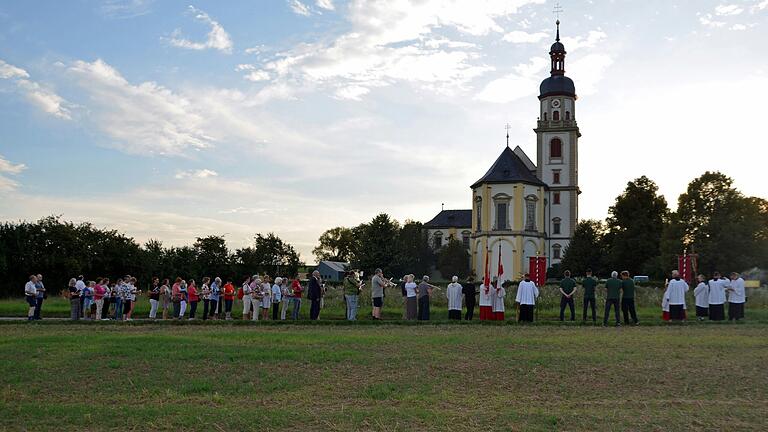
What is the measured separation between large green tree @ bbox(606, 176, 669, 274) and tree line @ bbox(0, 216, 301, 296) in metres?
34.8

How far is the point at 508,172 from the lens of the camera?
266ft

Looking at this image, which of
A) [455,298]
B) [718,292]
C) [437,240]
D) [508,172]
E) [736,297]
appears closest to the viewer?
[736,297]

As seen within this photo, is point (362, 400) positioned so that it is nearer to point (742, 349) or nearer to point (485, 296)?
point (742, 349)

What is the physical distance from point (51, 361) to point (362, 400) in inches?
267

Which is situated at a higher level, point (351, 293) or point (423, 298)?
point (351, 293)


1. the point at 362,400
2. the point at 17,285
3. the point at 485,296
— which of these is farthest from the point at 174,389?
the point at 17,285

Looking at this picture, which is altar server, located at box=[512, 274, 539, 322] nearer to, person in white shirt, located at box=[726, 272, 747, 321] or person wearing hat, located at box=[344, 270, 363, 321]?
person wearing hat, located at box=[344, 270, 363, 321]

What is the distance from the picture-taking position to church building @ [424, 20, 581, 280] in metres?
78.8

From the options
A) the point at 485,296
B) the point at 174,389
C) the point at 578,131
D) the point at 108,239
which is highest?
the point at 578,131

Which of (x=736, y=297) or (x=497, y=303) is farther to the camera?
(x=497, y=303)

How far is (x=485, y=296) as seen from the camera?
27.8 metres

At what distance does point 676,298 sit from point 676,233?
40.1 m

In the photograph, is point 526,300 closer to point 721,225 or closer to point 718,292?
point 718,292

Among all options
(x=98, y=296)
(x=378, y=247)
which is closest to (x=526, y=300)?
(x=98, y=296)
